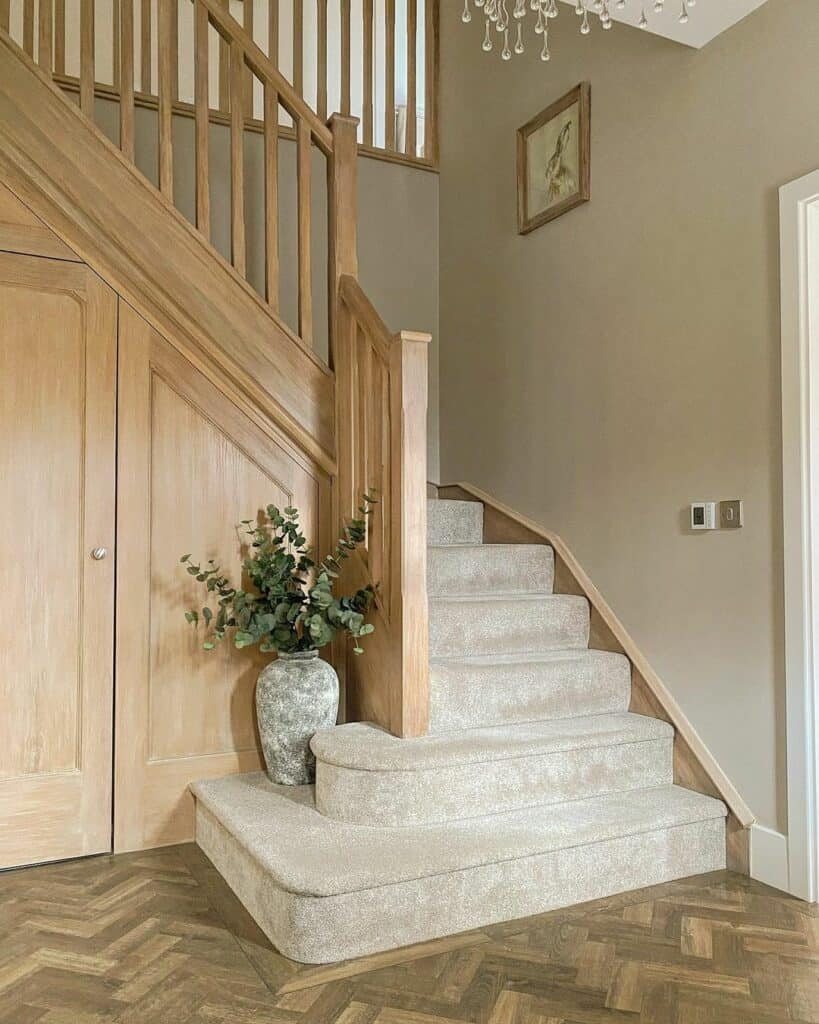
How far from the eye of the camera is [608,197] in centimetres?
333

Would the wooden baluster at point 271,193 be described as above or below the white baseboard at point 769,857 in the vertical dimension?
above

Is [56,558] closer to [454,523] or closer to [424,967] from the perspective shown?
[424,967]

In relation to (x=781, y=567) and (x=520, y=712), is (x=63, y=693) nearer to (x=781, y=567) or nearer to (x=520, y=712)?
(x=520, y=712)

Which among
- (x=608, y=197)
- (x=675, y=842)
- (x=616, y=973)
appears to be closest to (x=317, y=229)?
(x=608, y=197)

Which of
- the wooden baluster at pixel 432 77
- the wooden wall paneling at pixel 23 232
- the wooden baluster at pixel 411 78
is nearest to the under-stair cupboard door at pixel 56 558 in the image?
the wooden wall paneling at pixel 23 232

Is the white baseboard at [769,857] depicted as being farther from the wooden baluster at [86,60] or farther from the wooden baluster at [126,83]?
the wooden baluster at [86,60]

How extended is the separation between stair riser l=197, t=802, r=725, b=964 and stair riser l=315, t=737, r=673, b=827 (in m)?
0.24

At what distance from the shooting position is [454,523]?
4.01 m

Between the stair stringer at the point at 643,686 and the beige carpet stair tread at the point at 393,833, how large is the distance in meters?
0.06

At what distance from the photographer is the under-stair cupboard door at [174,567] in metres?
2.80

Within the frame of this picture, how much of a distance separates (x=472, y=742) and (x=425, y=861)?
1.60 feet

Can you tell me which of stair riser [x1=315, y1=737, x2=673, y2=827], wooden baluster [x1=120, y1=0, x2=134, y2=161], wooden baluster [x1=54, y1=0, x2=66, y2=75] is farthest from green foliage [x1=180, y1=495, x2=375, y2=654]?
A: wooden baluster [x1=54, y1=0, x2=66, y2=75]

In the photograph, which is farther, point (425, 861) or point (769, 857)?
point (769, 857)

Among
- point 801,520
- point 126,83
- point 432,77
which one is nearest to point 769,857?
point 801,520
